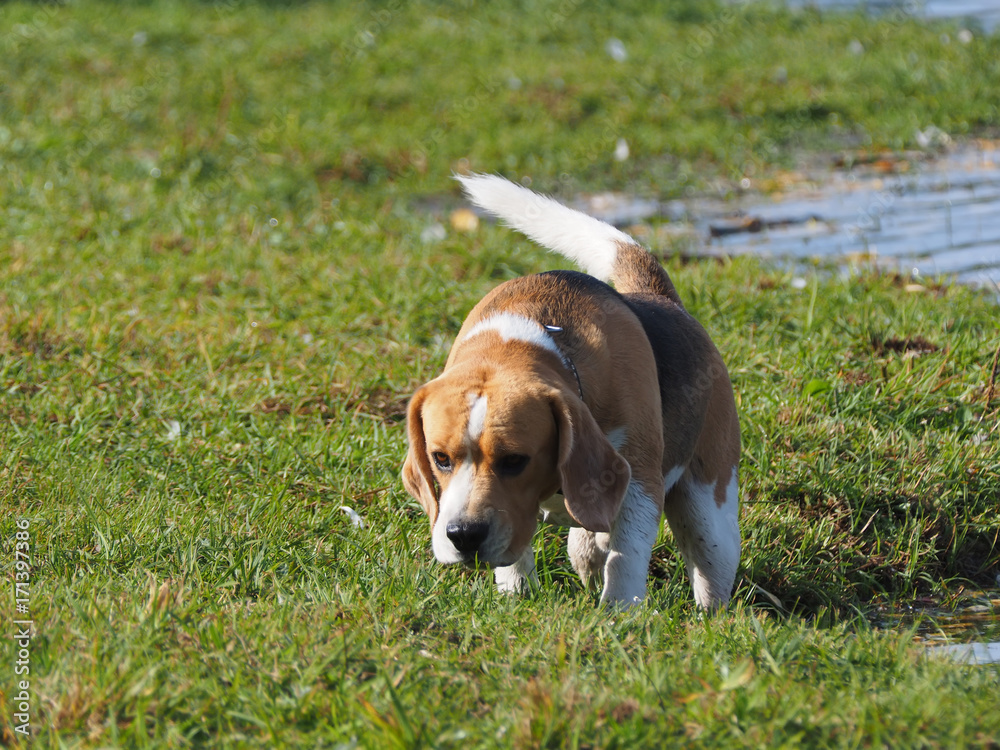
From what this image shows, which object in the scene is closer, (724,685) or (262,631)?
(724,685)

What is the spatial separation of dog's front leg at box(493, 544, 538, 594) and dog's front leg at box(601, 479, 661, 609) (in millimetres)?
254

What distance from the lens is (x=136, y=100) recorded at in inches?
371

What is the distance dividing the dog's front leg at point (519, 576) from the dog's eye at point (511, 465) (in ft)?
1.70

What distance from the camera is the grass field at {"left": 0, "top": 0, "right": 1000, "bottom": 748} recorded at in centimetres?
261

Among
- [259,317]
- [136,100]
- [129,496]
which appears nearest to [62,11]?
[136,100]

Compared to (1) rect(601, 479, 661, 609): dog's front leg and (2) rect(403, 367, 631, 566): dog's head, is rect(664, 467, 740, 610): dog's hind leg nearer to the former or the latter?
(1) rect(601, 479, 661, 609): dog's front leg

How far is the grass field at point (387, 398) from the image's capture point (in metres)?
2.61

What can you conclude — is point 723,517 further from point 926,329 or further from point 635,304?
point 926,329

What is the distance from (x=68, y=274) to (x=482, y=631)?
13.7 feet

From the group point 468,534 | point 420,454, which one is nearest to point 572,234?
point 420,454

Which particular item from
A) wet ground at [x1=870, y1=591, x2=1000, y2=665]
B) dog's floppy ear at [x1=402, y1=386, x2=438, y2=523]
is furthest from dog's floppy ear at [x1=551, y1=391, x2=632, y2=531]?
wet ground at [x1=870, y1=591, x2=1000, y2=665]

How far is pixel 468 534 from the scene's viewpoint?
3.01 metres

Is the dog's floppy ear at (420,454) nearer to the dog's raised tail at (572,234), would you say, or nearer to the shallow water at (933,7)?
the dog's raised tail at (572,234)

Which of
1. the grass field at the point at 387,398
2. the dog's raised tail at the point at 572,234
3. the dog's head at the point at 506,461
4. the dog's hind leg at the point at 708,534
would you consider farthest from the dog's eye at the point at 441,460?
the dog's raised tail at the point at 572,234
